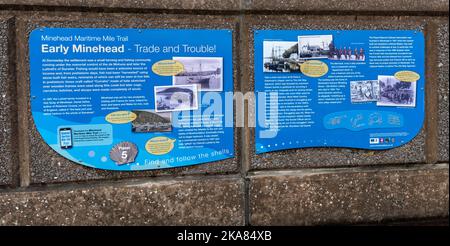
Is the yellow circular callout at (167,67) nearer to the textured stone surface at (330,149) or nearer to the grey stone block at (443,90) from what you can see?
the textured stone surface at (330,149)

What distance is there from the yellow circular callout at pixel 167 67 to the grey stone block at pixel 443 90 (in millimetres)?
1995

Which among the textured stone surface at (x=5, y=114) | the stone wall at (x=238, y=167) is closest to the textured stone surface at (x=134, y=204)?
the stone wall at (x=238, y=167)

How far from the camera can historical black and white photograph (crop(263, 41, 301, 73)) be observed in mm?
3182

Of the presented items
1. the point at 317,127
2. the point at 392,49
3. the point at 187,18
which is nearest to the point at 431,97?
the point at 392,49

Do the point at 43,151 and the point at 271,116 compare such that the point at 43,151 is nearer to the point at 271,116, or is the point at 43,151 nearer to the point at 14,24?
the point at 14,24

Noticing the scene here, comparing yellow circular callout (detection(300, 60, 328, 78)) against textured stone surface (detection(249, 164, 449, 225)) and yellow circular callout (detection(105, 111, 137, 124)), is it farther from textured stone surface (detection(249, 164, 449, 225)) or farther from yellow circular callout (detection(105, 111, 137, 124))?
yellow circular callout (detection(105, 111, 137, 124))

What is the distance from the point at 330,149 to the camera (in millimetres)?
3328

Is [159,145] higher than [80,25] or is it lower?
lower

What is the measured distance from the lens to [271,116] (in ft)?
10.6

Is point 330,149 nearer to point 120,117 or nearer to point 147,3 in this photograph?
point 120,117

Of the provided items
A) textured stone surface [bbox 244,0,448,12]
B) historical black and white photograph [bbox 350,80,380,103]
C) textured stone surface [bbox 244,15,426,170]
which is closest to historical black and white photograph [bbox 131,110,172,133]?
textured stone surface [bbox 244,15,426,170]

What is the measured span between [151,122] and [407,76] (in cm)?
194

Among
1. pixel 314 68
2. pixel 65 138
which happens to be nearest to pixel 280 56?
pixel 314 68

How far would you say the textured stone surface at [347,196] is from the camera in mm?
3219
